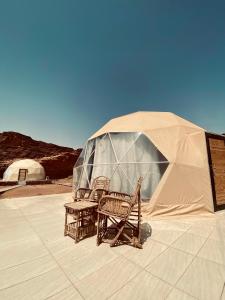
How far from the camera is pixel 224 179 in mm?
8422

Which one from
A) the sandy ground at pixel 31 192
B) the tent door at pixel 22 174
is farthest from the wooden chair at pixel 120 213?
the tent door at pixel 22 174

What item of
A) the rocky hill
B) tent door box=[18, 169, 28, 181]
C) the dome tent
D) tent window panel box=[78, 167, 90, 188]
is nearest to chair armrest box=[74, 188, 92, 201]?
tent window panel box=[78, 167, 90, 188]

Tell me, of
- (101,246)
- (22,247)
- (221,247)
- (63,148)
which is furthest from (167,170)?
(63,148)

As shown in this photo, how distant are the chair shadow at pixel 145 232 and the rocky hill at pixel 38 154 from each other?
39.4m

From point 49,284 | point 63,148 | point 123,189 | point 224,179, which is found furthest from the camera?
point 63,148

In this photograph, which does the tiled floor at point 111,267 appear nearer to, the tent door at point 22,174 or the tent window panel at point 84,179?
the tent window panel at point 84,179

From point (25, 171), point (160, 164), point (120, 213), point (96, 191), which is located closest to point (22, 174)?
point (25, 171)

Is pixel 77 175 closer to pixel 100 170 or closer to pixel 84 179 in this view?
pixel 84 179

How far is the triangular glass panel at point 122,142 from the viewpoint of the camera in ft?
27.4

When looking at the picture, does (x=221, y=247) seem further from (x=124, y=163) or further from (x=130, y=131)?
(x=130, y=131)

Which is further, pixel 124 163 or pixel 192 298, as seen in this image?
pixel 124 163

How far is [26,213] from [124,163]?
14.9 ft

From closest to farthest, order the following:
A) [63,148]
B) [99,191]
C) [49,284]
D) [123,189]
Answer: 1. [49,284]
2. [99,191]
3. [123,189]
4. [63,148]

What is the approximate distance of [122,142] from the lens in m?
8.69
